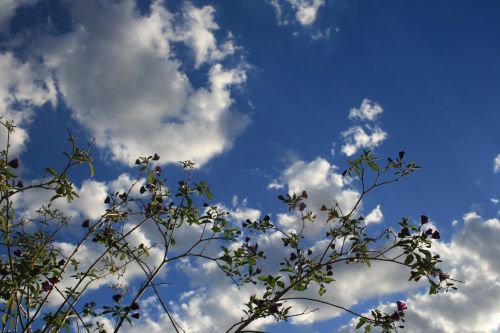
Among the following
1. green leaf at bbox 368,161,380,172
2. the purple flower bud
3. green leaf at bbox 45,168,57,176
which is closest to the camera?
green leaf at bbox 45,168,57,176

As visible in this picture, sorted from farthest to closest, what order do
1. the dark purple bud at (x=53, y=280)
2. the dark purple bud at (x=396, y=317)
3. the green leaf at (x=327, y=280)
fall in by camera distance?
the green leaf at (x=327, y=280)
the dark purple bud at (x=53, y=280)
the dark purple bud at (x=396, y=317)

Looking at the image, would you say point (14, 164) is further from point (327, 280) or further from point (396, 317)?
point (396, 317)

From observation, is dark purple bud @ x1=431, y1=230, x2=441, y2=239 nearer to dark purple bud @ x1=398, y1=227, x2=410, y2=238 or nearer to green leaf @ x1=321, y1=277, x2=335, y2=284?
dark purple bud @ x1=398, y1=227, x2=410, y2=238

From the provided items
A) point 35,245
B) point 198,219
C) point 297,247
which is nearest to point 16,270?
point 35,245

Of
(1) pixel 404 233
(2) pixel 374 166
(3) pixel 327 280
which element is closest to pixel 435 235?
(1) pixel 404 233

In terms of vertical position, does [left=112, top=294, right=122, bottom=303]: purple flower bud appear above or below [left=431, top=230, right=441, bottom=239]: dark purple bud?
below

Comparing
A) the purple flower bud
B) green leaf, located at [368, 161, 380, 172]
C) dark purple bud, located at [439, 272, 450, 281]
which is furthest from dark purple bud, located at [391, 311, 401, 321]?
the purple flower bud

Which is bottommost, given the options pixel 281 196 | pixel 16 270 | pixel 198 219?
pixel 16 270

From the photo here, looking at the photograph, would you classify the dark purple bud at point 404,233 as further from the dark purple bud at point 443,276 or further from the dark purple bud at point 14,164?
the dark purple bud at point 14,164

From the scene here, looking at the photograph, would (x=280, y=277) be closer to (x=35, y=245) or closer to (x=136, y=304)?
(x=136, y=304)

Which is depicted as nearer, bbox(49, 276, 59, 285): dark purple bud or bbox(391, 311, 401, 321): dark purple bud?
bbox(391, 311, 401, 321): dark purple bud

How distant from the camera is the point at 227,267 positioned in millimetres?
6387

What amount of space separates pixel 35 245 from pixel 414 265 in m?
5.44

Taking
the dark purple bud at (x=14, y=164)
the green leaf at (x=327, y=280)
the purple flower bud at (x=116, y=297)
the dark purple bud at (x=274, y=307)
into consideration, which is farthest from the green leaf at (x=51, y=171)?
the green leaf at (x=327, y=280)
